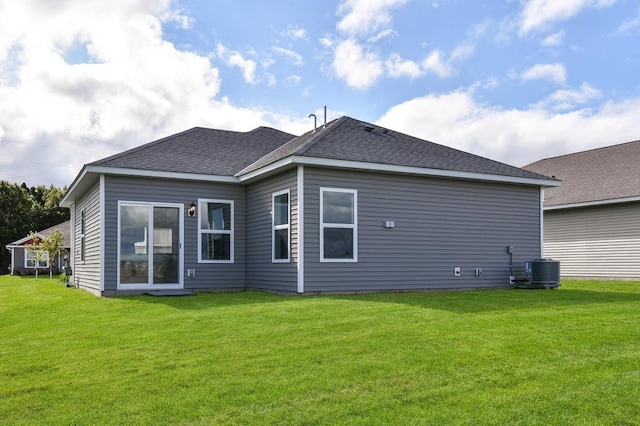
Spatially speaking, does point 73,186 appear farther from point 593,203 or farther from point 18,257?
point 18,257

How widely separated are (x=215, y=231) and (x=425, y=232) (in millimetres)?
4655

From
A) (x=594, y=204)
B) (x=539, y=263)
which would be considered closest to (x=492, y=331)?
(x=539, y=263)

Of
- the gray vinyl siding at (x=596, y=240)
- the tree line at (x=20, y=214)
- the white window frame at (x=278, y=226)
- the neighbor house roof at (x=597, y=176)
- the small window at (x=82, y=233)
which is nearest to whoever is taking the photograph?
the white window frame at (x=278, y=226)

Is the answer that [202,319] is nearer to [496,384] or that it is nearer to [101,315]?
[101,315]

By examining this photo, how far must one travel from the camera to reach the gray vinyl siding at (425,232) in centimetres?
1178

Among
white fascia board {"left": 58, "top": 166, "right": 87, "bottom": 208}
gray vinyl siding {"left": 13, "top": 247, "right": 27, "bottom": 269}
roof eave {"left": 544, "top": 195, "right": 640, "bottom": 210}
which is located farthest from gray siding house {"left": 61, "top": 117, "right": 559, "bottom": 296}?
gray vinyl siding {"left": 13, "top": 247, "right": 27, "bottom": 269}

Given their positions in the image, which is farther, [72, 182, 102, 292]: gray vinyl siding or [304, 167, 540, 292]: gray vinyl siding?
[72, 182, 102, 292]: gray vinyl siding

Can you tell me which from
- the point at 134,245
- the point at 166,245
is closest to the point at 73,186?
the point at 134,245

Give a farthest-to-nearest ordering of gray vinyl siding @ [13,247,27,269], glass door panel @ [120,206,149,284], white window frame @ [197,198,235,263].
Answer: gray vinyl siding @ [13,247,27,269], white window frame @ [197,198,235,263], glass door panel @ [120,206,149,284]

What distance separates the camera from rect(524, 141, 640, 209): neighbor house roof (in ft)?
58.6

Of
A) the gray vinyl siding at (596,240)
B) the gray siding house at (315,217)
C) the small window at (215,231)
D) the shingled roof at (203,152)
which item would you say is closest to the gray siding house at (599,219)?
the gray vinyl siding at (596,240)

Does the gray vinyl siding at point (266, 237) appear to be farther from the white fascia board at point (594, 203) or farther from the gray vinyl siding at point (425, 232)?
the white fascia board at point (594, 203)

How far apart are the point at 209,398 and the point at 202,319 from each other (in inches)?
139

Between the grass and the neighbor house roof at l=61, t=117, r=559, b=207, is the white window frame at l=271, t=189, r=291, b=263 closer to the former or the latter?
the neighbor house roof at l=61, t=117, r=559, b=207
